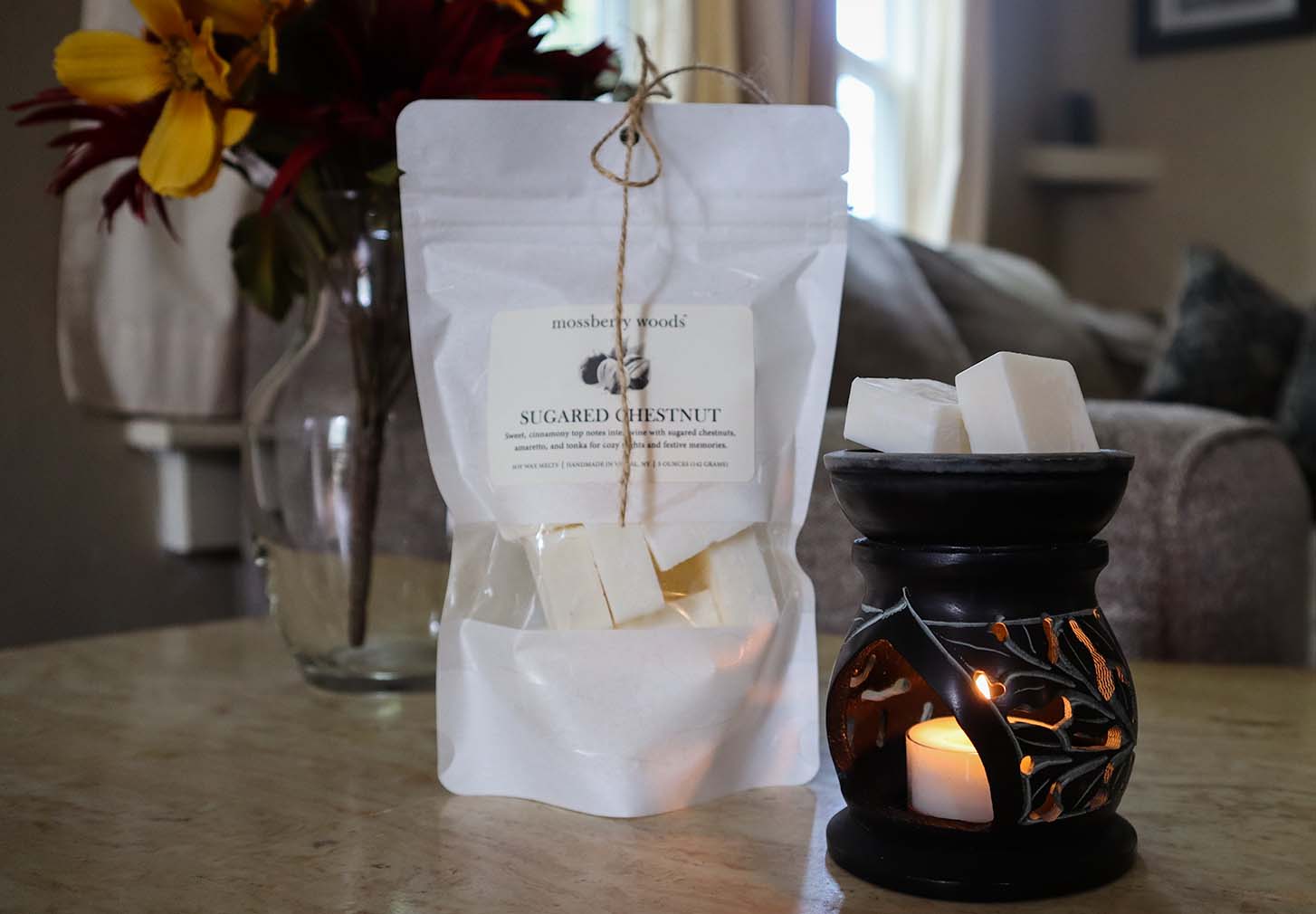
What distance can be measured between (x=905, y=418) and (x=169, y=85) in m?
0.45

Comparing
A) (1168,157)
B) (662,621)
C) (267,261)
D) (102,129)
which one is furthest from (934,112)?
(662,621)

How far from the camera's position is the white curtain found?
336 cm

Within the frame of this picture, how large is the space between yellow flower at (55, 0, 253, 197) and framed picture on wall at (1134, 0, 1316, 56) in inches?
162

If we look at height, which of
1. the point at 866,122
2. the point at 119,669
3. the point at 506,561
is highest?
the point at 866,122

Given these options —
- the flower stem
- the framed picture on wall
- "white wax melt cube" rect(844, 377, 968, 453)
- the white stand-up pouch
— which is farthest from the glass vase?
the framed picture on wall

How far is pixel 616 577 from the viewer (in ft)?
1.66

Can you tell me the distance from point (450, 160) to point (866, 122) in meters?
2.91

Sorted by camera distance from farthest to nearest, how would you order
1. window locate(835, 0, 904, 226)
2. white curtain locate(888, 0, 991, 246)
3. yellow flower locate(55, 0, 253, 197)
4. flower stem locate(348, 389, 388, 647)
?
white curtain locate(888, 0, 991, 246)
window locate(835, 0, 904, 226)
flower stem locate(348, 389, 388, 647)
yellow flower locate(55, 0, 253, 197)

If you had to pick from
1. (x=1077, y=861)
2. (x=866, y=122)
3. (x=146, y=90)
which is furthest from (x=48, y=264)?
(x=866, y=122)

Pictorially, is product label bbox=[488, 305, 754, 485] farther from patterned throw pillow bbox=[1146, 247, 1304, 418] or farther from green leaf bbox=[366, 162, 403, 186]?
patterned throw pillow bbox=[1146, 247, 1304, 418]

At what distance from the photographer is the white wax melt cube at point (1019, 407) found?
416 millimetres

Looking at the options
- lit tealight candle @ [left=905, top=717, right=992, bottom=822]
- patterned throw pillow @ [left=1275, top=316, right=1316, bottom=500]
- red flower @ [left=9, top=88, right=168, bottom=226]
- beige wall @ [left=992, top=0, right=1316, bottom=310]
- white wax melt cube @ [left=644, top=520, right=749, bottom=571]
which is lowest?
patterned throw pillow @ [left=1275, top=316, right=1316, bottom=500]

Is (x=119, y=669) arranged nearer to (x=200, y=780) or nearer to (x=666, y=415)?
(x=200, y=780)

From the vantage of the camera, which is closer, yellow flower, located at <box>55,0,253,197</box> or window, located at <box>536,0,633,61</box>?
yellow flower, located at <box>55,0,253,197</box>
